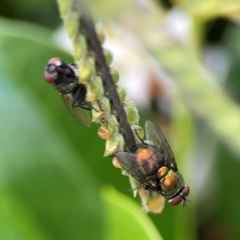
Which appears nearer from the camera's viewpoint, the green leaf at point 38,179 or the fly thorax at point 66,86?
the fly thorax at point 66,86

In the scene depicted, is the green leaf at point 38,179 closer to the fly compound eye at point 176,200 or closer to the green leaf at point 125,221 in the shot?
the green leaf at point 125,221

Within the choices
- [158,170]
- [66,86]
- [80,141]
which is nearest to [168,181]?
[158,170]

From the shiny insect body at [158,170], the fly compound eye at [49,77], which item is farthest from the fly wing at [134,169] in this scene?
the fly compound eye at [49,77]

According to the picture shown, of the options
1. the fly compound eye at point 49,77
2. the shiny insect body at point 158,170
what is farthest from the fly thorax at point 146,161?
the fly compound eye at point 49,77

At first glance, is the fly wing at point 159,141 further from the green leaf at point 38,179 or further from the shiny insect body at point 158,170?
the green leaf at point 38,179

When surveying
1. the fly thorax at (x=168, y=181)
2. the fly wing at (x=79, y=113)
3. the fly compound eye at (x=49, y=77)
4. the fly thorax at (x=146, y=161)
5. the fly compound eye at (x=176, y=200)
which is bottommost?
the fly compound eye at (x=176, y=200)

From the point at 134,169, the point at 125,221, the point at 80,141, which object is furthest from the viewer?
the point at 80,141

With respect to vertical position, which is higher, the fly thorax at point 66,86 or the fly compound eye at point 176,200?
the fly thorax at point 66,86

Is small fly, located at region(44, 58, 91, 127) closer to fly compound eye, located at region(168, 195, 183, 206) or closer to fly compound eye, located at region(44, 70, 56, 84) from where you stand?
fly compound eye, located at region(44, 70, 56, 84)

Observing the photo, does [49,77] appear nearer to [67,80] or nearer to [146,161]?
[67,80]
